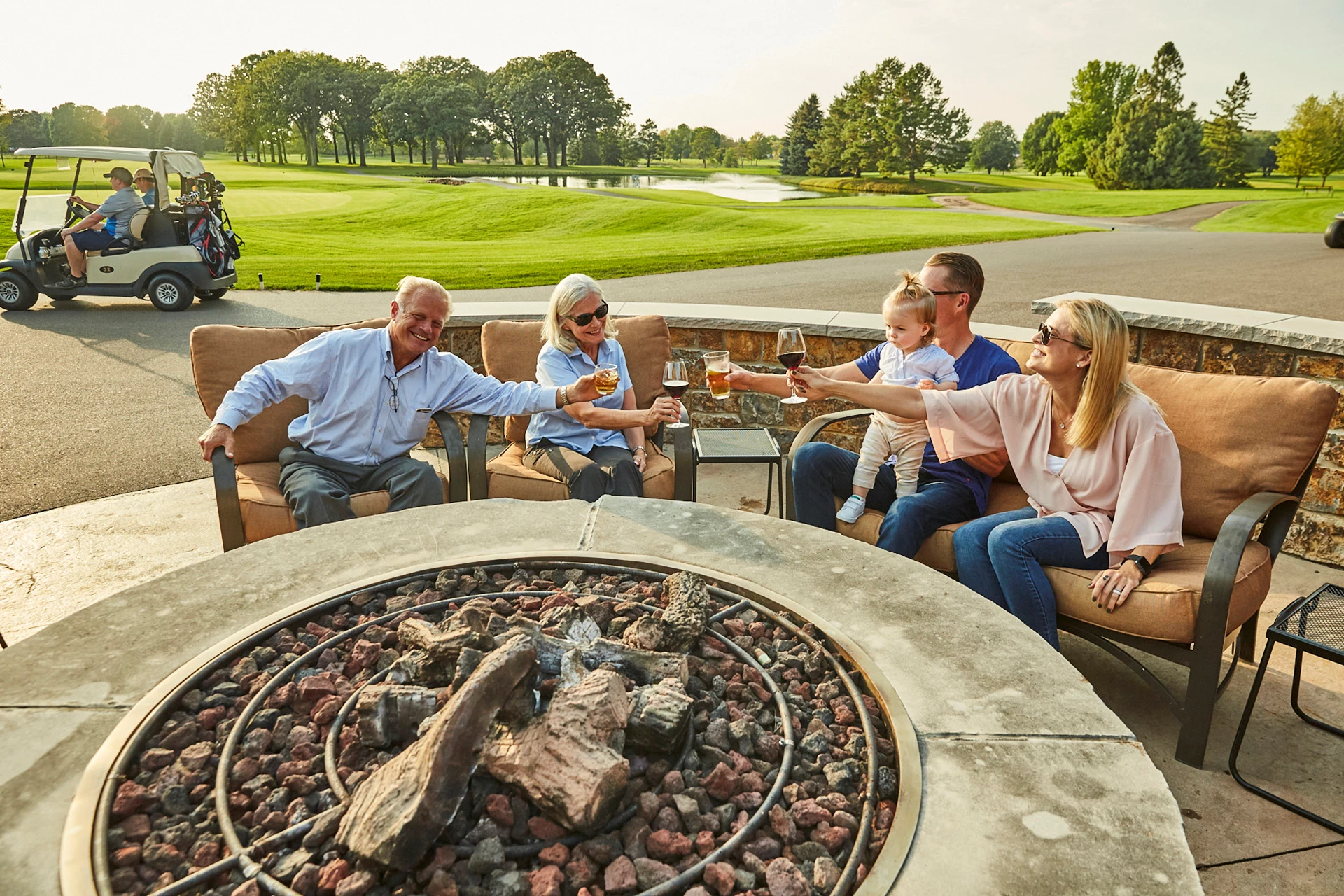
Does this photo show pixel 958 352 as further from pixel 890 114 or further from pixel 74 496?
pixel 890 114

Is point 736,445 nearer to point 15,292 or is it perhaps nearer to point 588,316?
point 588,316

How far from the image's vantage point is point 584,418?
12.4ft

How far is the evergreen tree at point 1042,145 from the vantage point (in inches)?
2982

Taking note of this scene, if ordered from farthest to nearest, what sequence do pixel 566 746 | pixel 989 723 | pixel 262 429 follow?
pixel 262 429
pixel 989 723
pixel 566 746

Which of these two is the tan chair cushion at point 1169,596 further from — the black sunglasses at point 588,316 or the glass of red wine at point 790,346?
the black sunglasses at point 588,316

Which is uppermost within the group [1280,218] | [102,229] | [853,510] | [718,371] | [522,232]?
[1280,218]

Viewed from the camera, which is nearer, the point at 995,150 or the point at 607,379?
the point at 607,379

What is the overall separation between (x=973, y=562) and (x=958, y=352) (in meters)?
1.06

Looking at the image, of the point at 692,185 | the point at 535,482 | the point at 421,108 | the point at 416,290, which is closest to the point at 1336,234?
the point at 535,482

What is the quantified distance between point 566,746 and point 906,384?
2.47 m

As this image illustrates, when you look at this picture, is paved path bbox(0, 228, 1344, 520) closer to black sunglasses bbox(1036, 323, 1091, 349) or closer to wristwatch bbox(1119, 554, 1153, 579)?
black sunglasses bbox(1036, 323, 1091, 349)

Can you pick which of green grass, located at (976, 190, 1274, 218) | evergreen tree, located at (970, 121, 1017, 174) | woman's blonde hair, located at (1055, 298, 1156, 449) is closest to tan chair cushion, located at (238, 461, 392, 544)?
woman's blonde hair, located at (1055, 298, 1156, 449)

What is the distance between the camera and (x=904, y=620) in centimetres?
220

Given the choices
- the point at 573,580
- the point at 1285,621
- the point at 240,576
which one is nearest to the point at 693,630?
the point at 573,580
